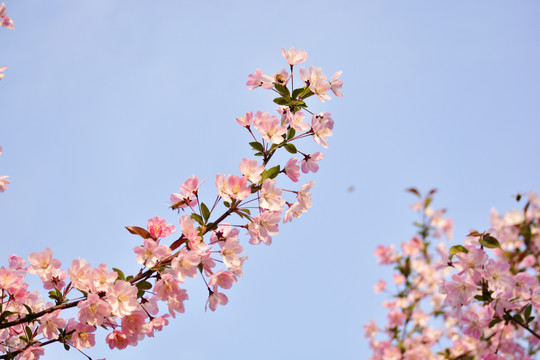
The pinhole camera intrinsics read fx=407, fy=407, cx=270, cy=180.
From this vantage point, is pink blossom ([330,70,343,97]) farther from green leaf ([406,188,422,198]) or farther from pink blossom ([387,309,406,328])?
pink blossom ([387,309,406,328])

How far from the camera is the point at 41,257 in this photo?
2.04 m

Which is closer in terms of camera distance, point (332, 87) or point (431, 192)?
point (332, 87)

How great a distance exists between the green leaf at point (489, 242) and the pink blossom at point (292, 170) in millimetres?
1329

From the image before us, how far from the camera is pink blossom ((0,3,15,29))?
2867 mm

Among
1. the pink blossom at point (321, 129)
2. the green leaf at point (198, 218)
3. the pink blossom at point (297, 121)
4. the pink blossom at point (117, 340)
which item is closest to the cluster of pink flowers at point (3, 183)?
the pink blossom at point (117, 340)

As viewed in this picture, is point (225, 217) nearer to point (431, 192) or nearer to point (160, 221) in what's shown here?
point (160, 221)

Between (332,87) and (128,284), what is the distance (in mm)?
1496

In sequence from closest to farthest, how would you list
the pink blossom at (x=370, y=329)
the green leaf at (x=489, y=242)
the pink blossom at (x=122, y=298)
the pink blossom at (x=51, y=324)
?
the pink blossom at (x=122, y=298) → the pink blossom at (x=51, y=324) → the green leaf at (x=489, y=242) → the pink blossom at (x=370, y=329)

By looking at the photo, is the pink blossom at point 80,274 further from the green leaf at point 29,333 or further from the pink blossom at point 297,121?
the pink blossom at point 297,121

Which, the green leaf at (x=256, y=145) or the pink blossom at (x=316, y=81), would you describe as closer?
the green leaf at (x=256, y=145)

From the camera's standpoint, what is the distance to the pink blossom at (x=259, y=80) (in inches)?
88.7

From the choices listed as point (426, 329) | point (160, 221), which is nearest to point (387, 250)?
point (426, 329)

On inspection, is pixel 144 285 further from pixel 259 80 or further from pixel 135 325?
pixel 259 80

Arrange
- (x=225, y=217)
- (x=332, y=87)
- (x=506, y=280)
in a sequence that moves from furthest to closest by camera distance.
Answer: (x=506, y=280)
(x=332, y=87)
(x=225, y=217)
